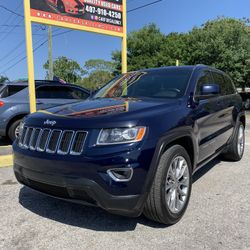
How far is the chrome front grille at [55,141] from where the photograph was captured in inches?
127

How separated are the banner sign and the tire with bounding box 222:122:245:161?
14.5 ft

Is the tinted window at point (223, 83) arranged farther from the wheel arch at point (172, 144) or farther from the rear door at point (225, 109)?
the wheel arch at point (172, 144)

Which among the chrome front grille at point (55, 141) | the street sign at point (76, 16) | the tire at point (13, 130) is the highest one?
the street sign at point (76, 16)

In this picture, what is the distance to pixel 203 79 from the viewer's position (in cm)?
481

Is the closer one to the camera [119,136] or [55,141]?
[119,136]

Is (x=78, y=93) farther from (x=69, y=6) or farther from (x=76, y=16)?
(x=69, y=6)

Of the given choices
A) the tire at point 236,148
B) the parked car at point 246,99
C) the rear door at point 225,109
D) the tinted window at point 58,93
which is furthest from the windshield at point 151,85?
the parked car at point 246,99

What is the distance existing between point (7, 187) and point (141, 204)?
2.61m

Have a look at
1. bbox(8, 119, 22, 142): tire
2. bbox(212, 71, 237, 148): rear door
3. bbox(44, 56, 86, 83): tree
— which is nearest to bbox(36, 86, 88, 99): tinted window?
bbox(8, 119, 22, 142): tire

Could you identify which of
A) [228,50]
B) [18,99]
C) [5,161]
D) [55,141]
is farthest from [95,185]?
[228,50]

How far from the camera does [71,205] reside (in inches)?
164

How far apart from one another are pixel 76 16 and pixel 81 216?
5.73 m

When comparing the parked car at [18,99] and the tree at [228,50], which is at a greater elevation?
the tree at [228,50]

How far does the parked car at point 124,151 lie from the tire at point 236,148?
75.7 inches
